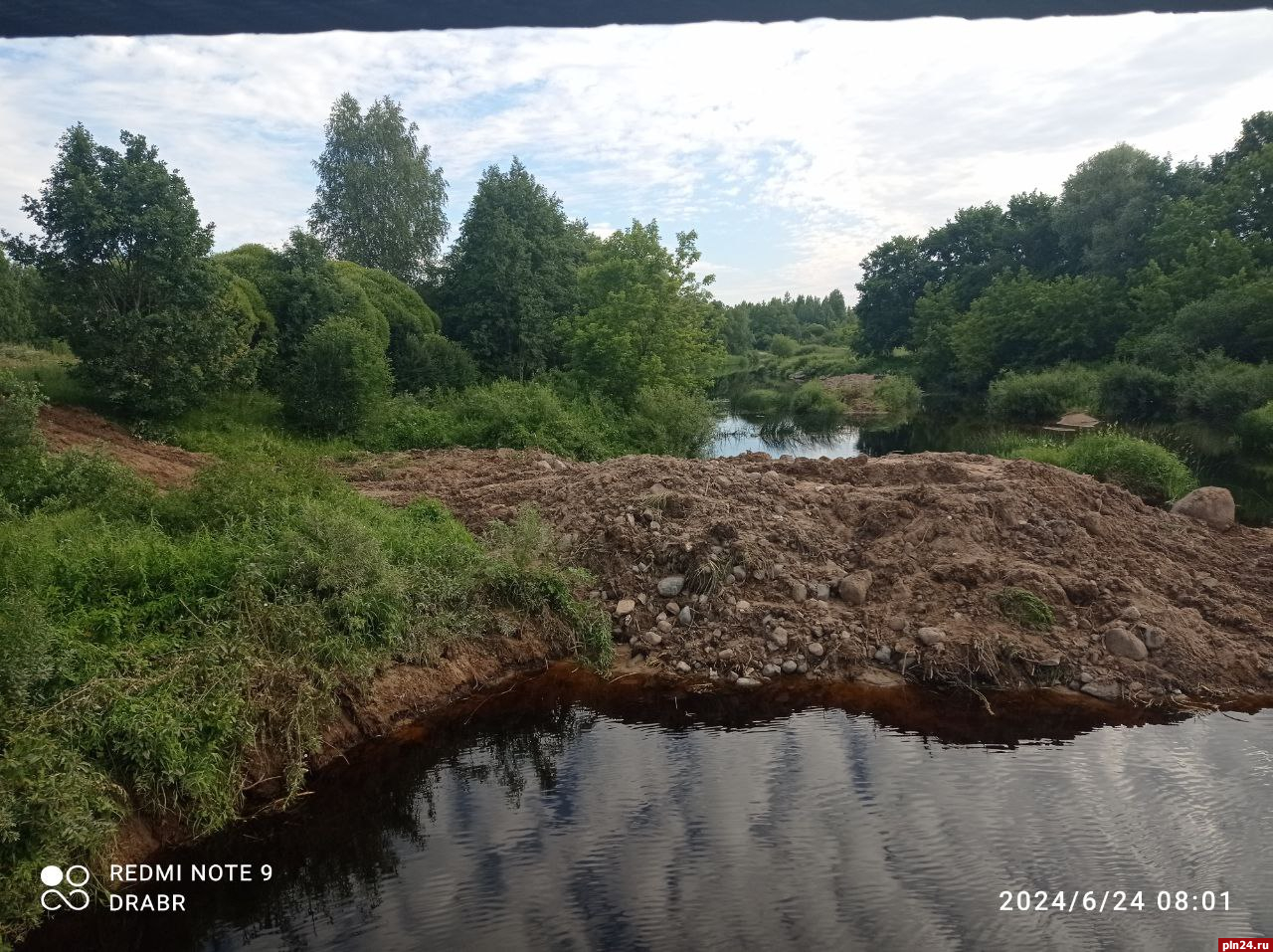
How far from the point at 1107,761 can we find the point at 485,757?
5272 mm

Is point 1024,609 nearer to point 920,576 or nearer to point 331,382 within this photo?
point 920,576

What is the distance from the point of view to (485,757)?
23.3 feet

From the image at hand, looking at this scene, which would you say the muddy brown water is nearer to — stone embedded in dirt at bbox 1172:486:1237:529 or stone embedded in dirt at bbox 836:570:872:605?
stone embedded in dirt at bbox 836:570:872:605

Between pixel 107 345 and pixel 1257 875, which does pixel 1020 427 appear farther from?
pixel 107 345

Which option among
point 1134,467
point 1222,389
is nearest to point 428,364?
point 1134,467

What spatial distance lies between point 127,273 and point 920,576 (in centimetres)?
1457

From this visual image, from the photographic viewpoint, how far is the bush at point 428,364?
22812mm

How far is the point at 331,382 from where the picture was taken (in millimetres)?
17688

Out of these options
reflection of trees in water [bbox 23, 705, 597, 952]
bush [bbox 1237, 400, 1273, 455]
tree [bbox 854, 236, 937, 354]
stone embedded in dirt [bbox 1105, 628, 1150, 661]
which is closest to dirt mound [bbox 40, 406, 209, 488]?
reflection of trees in water [bbox 23, 705, 597, 952]

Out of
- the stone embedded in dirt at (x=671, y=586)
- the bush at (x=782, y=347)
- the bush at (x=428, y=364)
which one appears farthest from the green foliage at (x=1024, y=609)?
the bush at (x=782, y=347)

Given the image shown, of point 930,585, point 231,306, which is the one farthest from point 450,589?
point 231,306

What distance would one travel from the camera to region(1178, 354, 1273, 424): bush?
22344mm

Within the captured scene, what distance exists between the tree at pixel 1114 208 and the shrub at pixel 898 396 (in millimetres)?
10500

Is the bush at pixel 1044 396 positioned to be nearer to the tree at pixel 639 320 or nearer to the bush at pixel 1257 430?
the bush at pixel 1257 430
